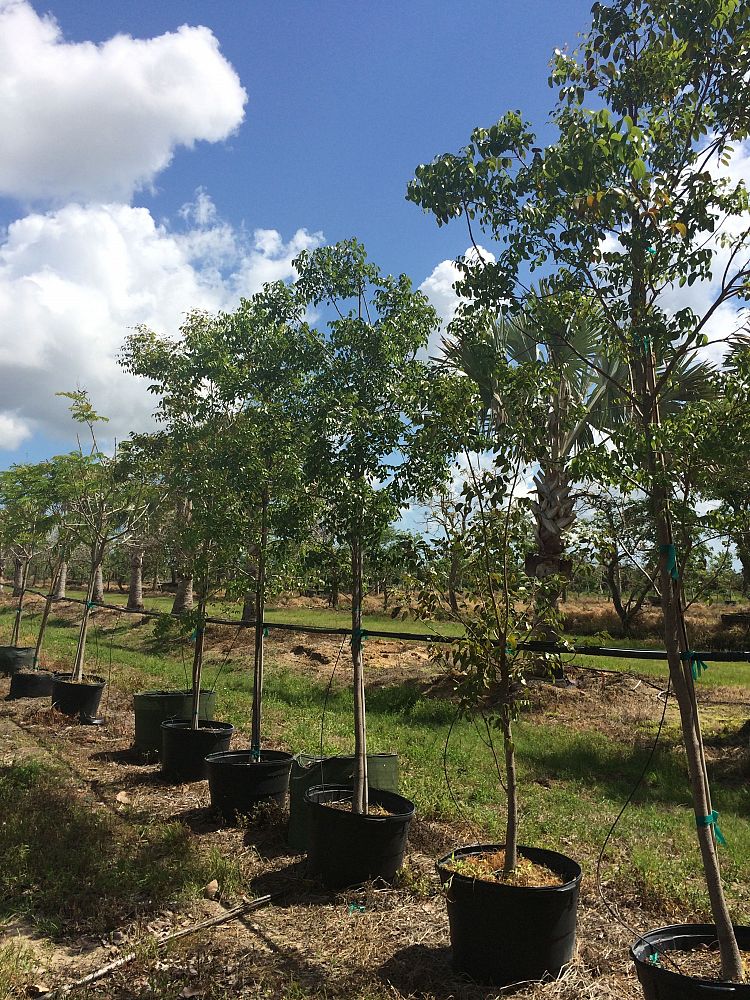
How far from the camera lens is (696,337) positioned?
367 cm

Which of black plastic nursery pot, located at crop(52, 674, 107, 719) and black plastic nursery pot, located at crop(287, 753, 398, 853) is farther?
black plastic nursery pot, located at crop(52, 674, 107, 719)

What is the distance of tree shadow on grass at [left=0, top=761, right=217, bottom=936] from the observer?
4621mm

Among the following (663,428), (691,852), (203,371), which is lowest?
(691,852)

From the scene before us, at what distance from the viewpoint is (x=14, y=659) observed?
15.0m

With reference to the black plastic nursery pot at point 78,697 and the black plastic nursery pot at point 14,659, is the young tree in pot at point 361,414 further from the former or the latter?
the black plastic nursery pot at point 14,659

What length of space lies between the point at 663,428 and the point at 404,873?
3.60 m

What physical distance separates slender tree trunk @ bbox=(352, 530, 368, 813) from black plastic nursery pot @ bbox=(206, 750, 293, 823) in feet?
3.76

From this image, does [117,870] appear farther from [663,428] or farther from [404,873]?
[663,428]

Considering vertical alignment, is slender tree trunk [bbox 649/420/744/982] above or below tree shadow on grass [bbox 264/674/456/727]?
above

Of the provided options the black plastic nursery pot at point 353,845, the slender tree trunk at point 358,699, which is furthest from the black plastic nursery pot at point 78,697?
the black plastic nursery pot at point 353,845

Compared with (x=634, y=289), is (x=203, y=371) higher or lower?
higher

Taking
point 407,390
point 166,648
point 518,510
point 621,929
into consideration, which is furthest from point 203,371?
point 166,648

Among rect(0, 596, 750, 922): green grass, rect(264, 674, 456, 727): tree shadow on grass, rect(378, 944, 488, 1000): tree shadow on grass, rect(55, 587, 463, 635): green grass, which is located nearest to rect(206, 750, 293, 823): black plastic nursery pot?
rect(0, 596, 750, 922): green grass

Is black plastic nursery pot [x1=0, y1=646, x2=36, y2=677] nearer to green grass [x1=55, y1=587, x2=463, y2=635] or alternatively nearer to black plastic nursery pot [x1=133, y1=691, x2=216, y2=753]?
green grass [x1=55, y1=587, x2=463, y2=635]
